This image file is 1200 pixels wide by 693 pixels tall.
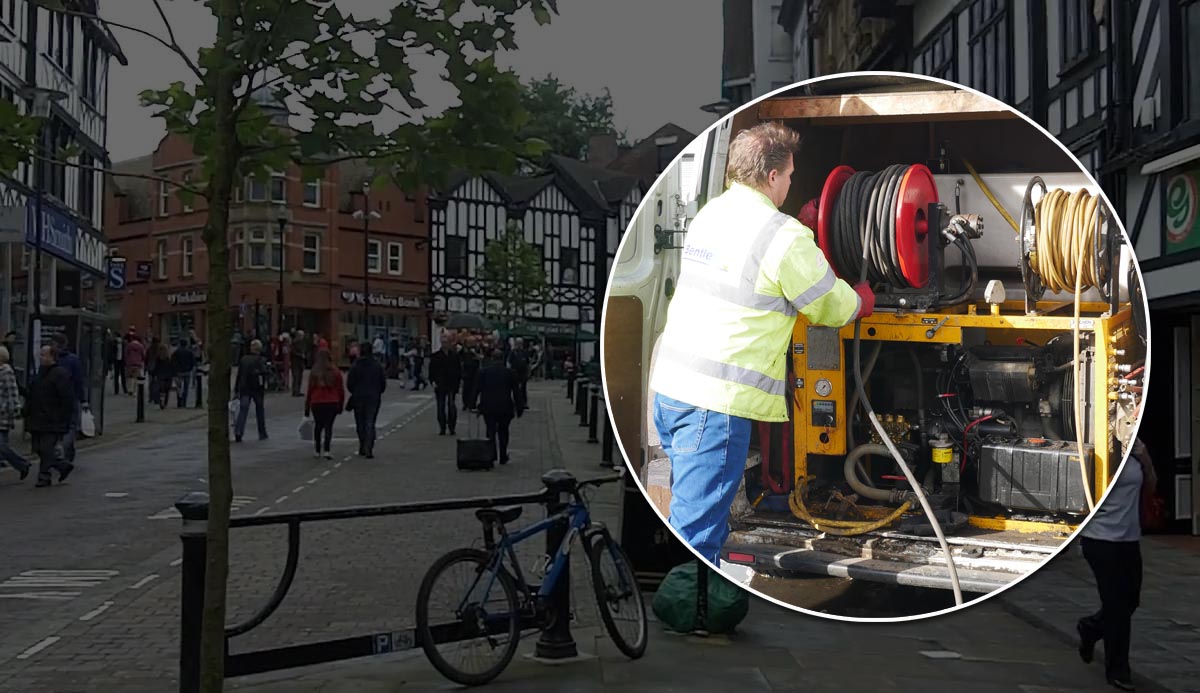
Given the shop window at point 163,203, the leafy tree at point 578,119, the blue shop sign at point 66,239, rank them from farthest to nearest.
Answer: the leafy tree at point 578,119, the shop window at point 163,203, the blue shop sign at point 66,239

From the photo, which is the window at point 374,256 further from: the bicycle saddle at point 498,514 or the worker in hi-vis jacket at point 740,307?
the worker in hi-vis jacket at point 740,307

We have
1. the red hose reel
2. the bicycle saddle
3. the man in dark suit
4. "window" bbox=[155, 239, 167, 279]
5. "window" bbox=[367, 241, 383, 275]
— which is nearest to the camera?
the red hose reel

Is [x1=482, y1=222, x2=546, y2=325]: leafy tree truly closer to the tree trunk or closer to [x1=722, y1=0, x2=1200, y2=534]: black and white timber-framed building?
[x1=722, y1=0, x2=1200, y2=534]: black and white timber-framed building

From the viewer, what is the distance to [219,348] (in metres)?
4.56

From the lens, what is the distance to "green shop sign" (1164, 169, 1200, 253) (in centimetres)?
1237

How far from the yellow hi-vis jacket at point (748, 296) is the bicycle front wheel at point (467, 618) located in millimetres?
3562

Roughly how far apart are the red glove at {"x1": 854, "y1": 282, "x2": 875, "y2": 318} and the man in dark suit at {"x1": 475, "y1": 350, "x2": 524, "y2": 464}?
54.1ft

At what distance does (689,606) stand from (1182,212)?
723cm

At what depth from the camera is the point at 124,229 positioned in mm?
69188

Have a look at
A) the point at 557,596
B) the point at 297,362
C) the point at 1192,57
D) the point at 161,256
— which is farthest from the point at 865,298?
the point at 161,256

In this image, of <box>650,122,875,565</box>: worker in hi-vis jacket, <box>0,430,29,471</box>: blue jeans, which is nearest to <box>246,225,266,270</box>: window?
<box>0,430,29,471</box>: blue jeans

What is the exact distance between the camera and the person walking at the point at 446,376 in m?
24.5

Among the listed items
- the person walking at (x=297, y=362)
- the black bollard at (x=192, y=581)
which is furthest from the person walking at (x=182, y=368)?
the black bollard at (x=192, y=581)

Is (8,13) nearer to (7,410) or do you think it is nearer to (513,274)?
(7,410)
